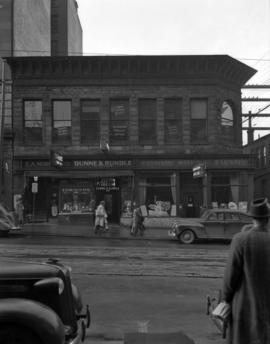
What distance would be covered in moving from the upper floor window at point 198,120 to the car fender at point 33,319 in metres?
24.7

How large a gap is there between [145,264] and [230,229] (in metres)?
8.27

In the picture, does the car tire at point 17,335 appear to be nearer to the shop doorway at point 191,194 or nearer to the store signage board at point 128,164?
the store signage board at point 128,164

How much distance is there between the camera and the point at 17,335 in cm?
445

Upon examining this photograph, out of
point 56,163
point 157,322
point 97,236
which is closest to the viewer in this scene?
point 157,322

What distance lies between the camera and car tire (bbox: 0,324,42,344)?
4434mm

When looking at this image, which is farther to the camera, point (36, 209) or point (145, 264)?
point (36, 209)

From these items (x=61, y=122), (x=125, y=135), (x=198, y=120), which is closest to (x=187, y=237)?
(x=125, y=135)

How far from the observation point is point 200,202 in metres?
28.5

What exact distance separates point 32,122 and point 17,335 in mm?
25081

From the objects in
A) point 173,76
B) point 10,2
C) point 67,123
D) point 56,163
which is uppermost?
point 10,2

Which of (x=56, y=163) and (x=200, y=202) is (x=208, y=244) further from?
(x=56, y=163)

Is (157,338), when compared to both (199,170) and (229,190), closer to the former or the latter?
(199,170)

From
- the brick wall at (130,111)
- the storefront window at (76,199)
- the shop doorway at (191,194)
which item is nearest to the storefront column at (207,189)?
the shop doorway at (191,194)

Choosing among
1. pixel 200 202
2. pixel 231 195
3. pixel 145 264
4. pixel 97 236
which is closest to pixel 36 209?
pixel 97 236
